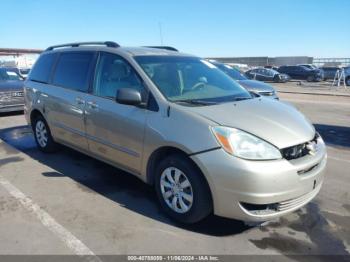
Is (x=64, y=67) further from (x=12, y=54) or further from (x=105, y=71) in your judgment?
(x=12, y=54)

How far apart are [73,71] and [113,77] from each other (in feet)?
3.55

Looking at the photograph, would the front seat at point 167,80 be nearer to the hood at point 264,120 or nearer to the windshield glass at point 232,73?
the hood at point 264,120

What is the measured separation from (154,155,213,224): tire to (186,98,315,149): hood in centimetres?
54

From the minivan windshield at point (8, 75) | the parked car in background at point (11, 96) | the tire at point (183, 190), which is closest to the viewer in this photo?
the tire at point (183, 190)

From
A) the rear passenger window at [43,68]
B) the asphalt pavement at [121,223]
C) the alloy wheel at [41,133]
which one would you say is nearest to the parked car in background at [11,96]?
the rear passenger window at [43,68]

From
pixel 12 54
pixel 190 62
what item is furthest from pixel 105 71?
pixel 12 54

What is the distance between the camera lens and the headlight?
3201mm

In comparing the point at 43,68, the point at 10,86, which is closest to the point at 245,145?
the point at 43,68

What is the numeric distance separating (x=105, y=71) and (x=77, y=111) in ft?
2.44

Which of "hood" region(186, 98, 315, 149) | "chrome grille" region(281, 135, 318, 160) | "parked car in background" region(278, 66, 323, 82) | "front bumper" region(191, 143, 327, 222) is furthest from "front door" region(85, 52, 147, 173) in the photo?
"parked car in background" region(278, 66, 323, 82)

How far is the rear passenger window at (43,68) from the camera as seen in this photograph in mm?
5953

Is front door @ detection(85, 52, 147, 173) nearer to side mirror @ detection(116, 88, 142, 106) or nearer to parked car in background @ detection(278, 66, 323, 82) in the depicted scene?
side mirror @ detection(116, 88, 142, 106)

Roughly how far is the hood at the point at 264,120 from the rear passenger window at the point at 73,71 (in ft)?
6.54

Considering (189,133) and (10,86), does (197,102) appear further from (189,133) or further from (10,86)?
(10,86)
